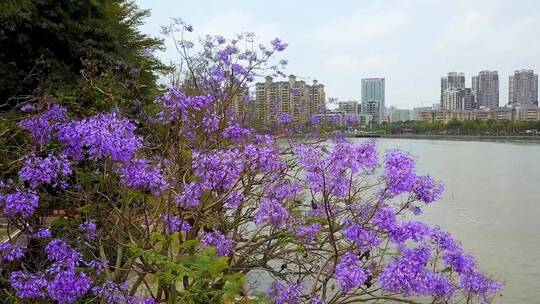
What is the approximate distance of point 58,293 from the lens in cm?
265

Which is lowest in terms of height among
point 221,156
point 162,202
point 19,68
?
point 162,202

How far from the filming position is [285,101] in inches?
335

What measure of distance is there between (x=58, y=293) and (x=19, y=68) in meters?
7.20

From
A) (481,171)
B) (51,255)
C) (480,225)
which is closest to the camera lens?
(51,255)

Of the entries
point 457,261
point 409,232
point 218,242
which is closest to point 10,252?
point 218,242

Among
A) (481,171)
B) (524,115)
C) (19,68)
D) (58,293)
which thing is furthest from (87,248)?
(524,115)

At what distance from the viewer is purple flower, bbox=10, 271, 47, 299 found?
2.69 m

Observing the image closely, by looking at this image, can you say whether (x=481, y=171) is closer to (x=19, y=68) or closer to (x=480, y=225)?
(x=480, y=225)

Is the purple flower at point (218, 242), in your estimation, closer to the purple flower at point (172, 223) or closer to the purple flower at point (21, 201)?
the purple flower at point (172, 223)

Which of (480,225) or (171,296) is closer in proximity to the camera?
(171,296)

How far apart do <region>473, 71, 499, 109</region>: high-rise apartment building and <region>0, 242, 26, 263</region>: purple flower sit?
123143 mm

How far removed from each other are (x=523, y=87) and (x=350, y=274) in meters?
125

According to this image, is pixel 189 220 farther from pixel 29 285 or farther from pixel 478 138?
pixel 478 138

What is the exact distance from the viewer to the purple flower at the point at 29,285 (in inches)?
106
